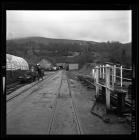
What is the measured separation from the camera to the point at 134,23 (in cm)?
356

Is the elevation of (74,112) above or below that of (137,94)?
below

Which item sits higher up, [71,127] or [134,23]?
[134,23]

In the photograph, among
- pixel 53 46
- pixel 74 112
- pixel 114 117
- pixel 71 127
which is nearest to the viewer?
pixel 71 127

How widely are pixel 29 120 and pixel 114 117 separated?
8.56 ft

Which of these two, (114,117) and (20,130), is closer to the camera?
(20,130)

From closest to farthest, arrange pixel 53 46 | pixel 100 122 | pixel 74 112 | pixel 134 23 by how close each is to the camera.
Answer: pixel 134 23
pixel 100 122
pixel 74 112
pixel 53 46
